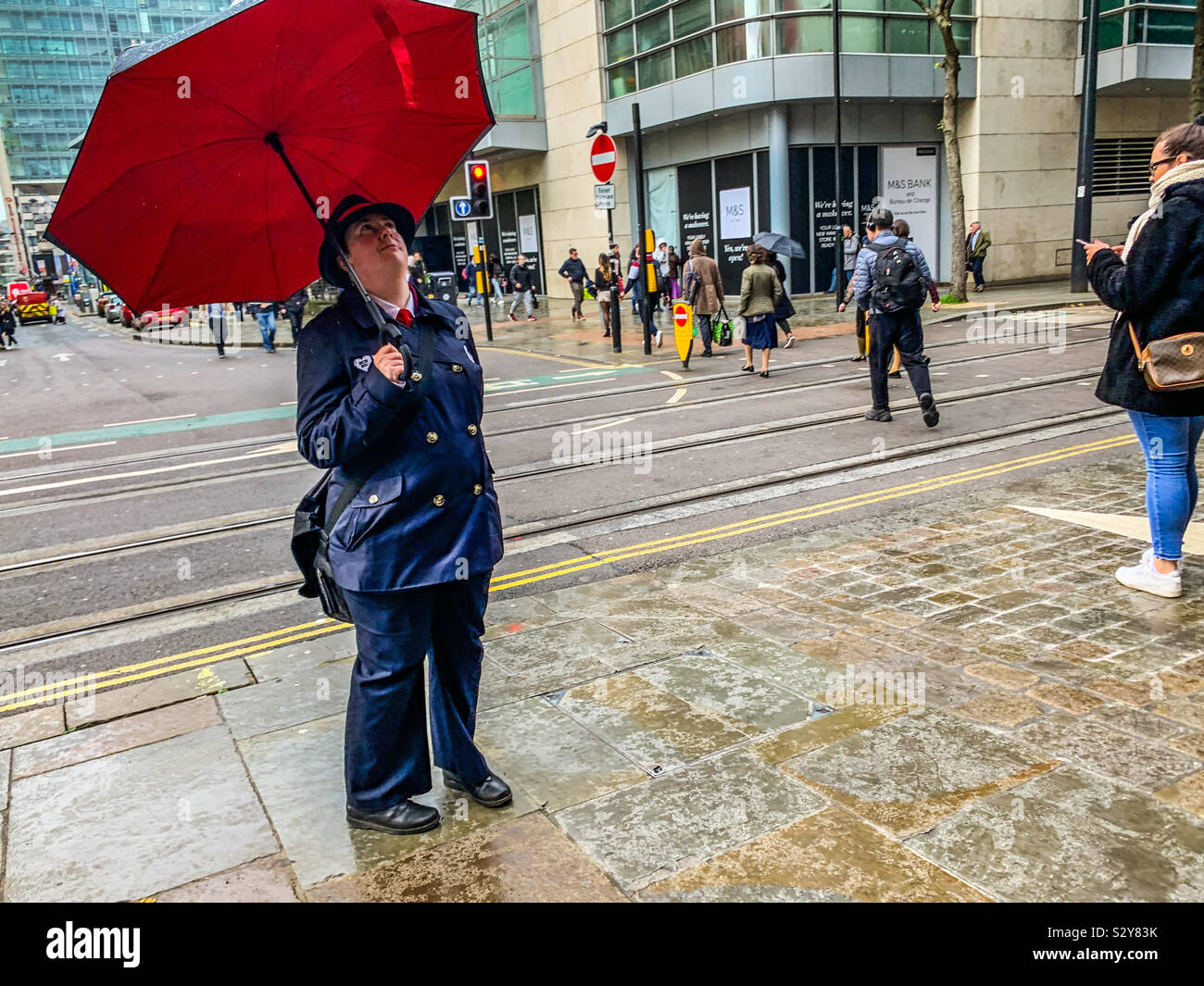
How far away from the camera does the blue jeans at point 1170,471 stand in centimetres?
428

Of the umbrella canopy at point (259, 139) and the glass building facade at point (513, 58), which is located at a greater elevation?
the glass building facade at point (513, 58)

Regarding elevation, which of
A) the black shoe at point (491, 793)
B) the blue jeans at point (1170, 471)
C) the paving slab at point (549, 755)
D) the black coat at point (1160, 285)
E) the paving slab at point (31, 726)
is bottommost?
the paving slab at point (31, 726)

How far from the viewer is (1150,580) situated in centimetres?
451

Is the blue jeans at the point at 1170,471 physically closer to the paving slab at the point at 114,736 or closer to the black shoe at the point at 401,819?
the black shoe at the point at 401,819

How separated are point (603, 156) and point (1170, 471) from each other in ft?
42.1

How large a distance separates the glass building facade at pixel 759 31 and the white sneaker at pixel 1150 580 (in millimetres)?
20342

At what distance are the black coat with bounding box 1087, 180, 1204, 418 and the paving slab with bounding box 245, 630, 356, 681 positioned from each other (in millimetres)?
3679

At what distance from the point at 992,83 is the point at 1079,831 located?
83.1 feet

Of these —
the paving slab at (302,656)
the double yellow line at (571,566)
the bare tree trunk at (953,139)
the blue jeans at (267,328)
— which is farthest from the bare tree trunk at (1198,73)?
the paving slab at (302,656)

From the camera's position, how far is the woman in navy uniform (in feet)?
8.64

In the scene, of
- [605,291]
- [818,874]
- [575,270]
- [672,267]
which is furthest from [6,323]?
[818,874]

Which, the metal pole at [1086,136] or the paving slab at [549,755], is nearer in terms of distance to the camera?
the paving slab at [549,755]

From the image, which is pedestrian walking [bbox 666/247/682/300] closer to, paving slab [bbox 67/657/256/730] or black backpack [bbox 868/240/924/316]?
black backpack [bbox 868/240/924/316]
